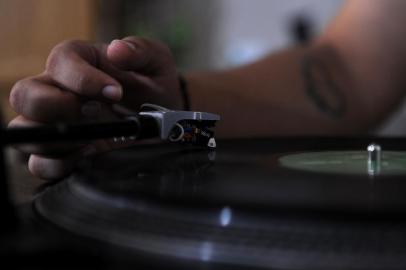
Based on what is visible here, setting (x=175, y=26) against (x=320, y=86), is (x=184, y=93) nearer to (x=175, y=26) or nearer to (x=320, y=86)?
(x=320, y=86)

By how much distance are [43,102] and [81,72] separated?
0.04 m

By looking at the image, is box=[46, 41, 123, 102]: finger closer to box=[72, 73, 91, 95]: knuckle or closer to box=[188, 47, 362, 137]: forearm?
box=[72, 73, 91, 95]: knuckle

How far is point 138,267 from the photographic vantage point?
0.30m

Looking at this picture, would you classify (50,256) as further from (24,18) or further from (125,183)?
(24,18)

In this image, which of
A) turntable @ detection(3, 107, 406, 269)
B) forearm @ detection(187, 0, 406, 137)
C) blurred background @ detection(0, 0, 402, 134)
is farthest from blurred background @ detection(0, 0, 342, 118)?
turntable @ detection(3, 107, 406, 269)

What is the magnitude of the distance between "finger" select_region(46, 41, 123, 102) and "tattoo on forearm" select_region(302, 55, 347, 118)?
2.11 ft

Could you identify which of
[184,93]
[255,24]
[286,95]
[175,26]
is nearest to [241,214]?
[184,93]

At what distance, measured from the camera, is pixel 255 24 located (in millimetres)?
2330

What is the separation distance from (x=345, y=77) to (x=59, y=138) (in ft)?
3.31

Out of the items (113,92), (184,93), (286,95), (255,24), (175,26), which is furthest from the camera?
(175,26)

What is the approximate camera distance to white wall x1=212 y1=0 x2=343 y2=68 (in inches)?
85.4

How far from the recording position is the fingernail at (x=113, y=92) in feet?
1.79

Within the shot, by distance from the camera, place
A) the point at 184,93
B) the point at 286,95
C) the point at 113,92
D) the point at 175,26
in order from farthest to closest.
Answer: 1. the point at 175,26
2. the point at 286,95
3. the point at 184,93
4. the point at 113,92

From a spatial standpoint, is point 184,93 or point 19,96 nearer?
point 19,96
